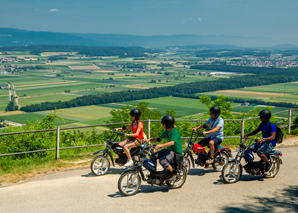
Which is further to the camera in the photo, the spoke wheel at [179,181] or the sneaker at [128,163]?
the sneaker at [128,163]

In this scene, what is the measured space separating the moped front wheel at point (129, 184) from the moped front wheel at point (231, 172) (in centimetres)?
214

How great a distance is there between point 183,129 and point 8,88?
386 ft

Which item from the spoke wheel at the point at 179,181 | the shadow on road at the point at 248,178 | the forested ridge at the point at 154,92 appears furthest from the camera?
the forested ridge at the point at 154,92

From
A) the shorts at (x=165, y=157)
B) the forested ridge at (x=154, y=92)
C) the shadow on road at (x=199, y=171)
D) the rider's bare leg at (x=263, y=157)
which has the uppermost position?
the shorts at (x=165, y=157)

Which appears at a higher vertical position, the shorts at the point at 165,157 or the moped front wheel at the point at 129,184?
the shorts at the point at 165,157

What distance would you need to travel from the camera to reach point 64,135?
Answer: 1523 cm

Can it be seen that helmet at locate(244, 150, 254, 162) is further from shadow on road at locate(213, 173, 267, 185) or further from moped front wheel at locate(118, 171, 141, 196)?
moped front wheel at locate(118, 171, 141, 196)

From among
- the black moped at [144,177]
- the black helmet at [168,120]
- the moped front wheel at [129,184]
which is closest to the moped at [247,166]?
the black moped at [144,177]

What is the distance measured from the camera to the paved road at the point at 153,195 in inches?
265

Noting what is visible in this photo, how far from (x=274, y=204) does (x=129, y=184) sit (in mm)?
2977

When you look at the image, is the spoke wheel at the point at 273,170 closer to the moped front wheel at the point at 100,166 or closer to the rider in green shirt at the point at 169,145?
the rider in green shirt at the point at 169,145

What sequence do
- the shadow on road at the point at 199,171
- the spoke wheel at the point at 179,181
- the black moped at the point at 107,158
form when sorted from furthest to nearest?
the shadow on road at the point at 199,171 < the black moped at the point at 107,158 < the spoke wheel at the point at 179,181

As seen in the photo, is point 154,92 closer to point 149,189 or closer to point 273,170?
point 273,170

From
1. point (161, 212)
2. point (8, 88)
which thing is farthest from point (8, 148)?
point (8, 88)
